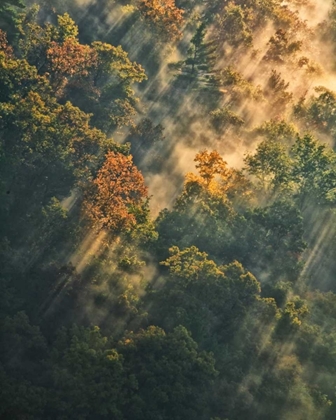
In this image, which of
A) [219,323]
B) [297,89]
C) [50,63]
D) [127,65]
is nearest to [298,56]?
[297,89]

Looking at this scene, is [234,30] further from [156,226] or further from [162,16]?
[156,226]

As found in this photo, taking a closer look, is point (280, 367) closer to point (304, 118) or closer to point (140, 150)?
point (140, 150)

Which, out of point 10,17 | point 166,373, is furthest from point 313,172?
point 10,17

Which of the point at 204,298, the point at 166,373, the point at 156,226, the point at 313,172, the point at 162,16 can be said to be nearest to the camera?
the point at 166,373

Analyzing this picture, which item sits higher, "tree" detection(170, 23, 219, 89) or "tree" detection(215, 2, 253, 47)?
→ "tree" detection(215, 2, 253, 47)

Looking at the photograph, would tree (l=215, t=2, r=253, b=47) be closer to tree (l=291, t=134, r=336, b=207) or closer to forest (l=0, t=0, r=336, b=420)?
forest (l=0, t=0, r=336, b=420)

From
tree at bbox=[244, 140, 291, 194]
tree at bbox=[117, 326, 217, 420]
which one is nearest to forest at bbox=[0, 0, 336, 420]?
tree at bbox=[117, 326, 217, 420]

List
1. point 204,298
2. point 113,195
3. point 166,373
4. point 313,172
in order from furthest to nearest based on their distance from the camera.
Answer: point 313,172 < point 113,195 < point 204,298 < point 166,373
